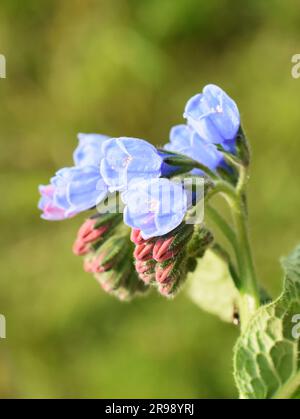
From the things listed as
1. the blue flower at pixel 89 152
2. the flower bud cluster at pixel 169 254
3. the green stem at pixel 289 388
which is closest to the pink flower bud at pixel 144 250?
the flower bud cluster at pixel 169 254

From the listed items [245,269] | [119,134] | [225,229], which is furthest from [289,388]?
[119,134]

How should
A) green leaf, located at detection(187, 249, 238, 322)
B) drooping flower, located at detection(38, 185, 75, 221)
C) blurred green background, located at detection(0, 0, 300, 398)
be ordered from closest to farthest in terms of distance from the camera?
drooping flower, located at detection(38, 185, 75, 221)
green leaf, located at detection(187, 249, 238, 322)
blurred green background, located at detection(0, 0, 300, 398)

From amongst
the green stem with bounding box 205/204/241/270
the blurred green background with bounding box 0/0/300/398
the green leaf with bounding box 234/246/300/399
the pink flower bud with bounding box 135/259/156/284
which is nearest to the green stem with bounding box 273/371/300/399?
the green leaf with bounding box 234/246/300/399

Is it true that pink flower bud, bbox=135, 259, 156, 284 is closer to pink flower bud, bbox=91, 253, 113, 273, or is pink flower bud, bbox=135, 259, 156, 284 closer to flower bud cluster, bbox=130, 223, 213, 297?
flower bud cluster, bbox=130, 223, 213, 297

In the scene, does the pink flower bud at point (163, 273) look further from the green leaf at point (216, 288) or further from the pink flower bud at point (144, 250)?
the green leaf at point (216, 288)

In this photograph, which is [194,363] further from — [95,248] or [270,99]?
[95,248]

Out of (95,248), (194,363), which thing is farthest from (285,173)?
(95,248)

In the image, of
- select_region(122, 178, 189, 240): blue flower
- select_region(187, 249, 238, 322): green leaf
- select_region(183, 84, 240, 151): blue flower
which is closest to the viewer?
select_region(122, 178, 189, 240): blue flower
